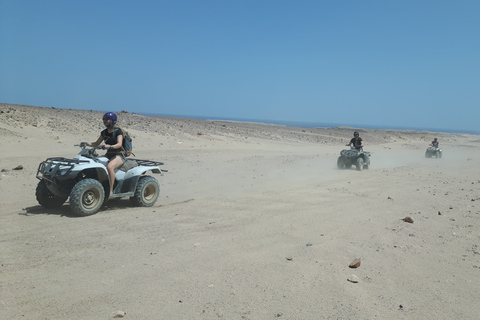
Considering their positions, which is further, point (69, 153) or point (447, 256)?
point (69, 153)

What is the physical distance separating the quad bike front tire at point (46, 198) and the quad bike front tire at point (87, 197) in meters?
0.74

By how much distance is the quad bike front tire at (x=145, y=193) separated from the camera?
306 inches

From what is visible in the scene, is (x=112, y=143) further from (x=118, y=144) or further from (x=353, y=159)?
(x=353, y=159)

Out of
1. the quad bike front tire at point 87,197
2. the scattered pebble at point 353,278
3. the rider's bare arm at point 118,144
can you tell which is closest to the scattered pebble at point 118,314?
the scattered pebble at point 353,278

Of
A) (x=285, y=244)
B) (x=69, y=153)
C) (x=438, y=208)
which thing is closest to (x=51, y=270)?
(x=285, y=244)

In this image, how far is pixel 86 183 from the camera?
670 cm

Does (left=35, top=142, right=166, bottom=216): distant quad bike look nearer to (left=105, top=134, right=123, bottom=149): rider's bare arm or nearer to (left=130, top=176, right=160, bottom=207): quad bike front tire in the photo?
(left=130, top=176, right=160, bottom=207): quad bike front tire

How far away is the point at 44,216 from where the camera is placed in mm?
6656

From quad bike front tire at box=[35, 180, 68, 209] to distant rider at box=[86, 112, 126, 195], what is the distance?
3.57 feet

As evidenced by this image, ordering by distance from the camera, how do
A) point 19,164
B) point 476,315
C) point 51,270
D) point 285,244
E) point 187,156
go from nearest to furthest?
point 476,315 → point 51,270 → point 285,244 → point 19,164 → point 187,156

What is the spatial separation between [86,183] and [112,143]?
43.3 inches

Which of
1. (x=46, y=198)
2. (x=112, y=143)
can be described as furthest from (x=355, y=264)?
(x=46, y=198)

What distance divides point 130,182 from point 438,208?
6.72m

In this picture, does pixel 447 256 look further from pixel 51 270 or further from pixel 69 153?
pixel 69 153
